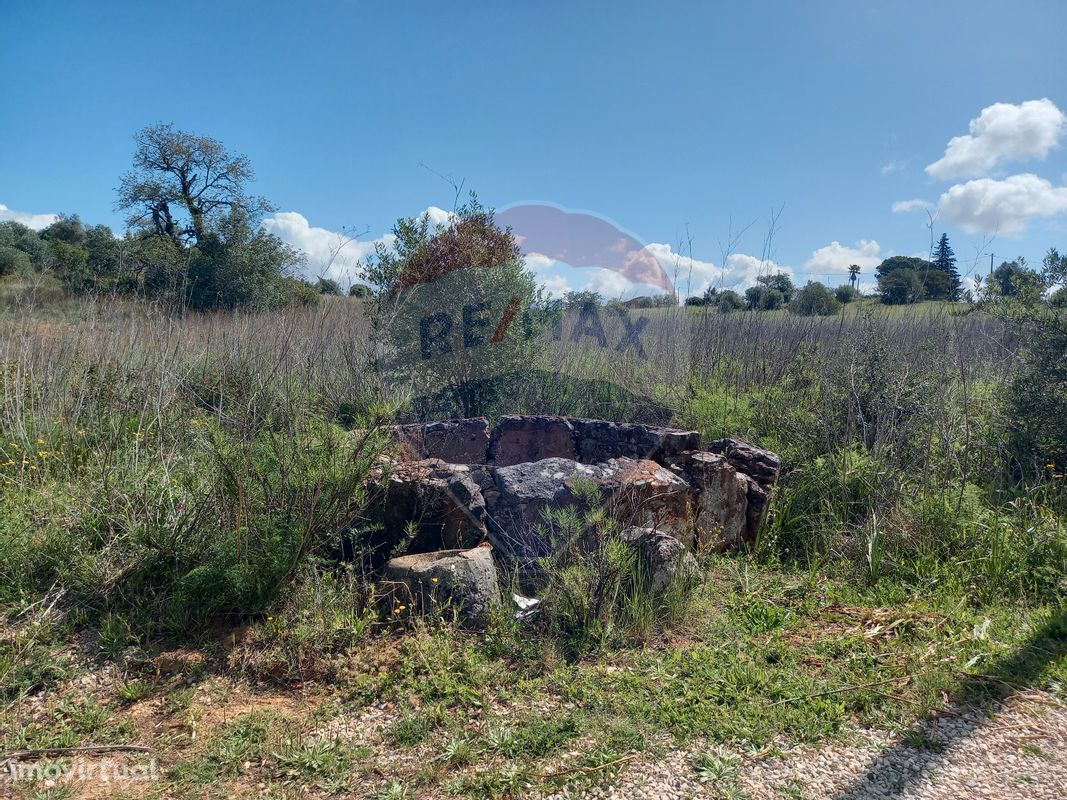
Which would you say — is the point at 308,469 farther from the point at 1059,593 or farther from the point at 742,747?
the point at 1059,593

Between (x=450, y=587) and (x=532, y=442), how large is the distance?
62.0 inches

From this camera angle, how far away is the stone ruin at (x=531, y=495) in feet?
10.5

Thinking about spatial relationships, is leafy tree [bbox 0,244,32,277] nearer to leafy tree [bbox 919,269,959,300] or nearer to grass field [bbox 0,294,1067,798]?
grass field [bbox 0,294,1067,798]

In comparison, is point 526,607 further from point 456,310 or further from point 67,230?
point 67,230

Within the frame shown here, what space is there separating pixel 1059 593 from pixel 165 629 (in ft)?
15.0

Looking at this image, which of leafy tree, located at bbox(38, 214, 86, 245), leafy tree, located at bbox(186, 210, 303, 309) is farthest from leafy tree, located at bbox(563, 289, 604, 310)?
leafy tree, located at bbox(38, 214, 86, 245)

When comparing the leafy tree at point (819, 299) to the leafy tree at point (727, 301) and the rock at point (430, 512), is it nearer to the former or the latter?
the leafy tree at point (727, 301)

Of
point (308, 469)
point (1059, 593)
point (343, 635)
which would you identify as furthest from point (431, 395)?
point (1059, 593)

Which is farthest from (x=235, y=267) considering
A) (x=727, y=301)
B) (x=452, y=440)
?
(x=452, y=440)

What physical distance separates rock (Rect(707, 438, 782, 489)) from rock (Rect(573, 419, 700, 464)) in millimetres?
274

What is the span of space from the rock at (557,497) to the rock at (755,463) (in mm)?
812

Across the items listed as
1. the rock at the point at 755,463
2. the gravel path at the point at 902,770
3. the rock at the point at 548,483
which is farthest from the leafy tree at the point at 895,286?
the gravel path at the point at 902,770

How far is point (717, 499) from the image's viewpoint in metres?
→ 4.07

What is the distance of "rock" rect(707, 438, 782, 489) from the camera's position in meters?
4.40
